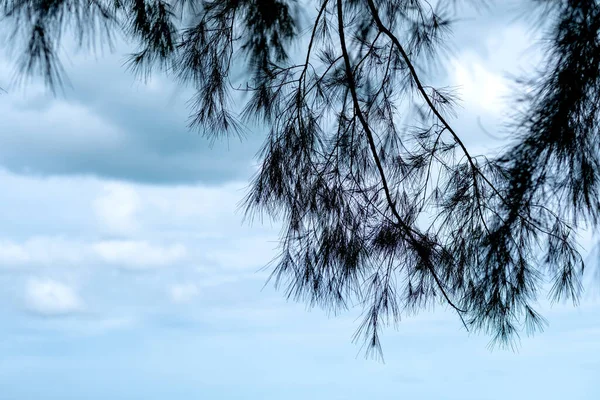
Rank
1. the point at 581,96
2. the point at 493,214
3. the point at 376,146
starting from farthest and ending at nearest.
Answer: the point at 376,146, the point at 493,214, the point at 581,96

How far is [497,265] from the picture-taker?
→ 1.75m

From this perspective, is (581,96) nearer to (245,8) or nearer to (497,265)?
(497,265)

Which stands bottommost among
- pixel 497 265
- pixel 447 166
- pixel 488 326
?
pixel 488 326

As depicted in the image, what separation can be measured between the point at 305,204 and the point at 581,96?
64 centimetres

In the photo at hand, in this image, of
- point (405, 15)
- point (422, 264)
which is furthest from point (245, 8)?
point (422, 264)

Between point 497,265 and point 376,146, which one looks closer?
point 497,265

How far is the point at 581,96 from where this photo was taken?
1.56 metres

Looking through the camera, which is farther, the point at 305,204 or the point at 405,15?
the point at 405,15

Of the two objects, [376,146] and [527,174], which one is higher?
[376,146]

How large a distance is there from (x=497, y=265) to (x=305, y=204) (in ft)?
1.51

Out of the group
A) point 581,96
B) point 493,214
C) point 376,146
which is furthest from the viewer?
point 376,146

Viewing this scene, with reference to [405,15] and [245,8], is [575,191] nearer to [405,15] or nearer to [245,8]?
[405,15]

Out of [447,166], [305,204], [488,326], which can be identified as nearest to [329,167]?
[305,204]

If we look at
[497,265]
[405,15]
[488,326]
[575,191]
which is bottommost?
[488,326]
